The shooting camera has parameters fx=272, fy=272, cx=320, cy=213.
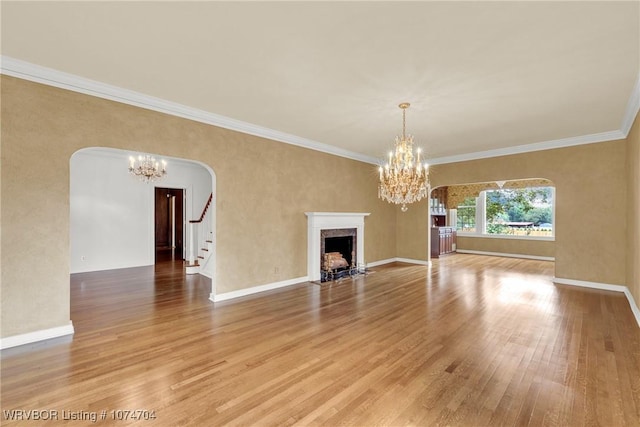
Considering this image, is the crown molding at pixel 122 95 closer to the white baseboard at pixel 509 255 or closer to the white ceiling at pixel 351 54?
the white ceiling at pixel 351 54

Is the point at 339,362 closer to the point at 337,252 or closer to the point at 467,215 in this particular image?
the point at 337,252

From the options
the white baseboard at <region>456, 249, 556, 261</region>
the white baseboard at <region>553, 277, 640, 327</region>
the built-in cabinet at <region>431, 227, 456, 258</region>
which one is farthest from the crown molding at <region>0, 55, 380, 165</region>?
the white baseboard at <region>456, 249, 556, 261</region>

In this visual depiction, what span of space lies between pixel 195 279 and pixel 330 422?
15.8ft

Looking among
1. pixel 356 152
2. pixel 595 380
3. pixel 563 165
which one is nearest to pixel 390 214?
pixel 356 152

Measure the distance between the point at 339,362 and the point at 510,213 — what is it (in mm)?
9626

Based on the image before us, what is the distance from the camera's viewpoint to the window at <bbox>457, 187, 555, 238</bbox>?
8922 millimetres

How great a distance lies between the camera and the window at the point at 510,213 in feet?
29.3

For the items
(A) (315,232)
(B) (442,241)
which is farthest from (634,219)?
(B) (442,241)

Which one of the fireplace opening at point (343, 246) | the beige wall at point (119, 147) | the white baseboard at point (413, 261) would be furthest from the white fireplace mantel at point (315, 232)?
the white baseboard at point (413, 261)

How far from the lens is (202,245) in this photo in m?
6.82

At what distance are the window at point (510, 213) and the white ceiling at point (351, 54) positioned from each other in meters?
5.63

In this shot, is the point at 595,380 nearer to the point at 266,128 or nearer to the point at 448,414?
the point at 448,414

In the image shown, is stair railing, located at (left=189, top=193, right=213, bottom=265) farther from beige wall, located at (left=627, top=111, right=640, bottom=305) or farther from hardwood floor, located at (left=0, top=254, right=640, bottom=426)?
beige wall, located at (left=627, top=111, right=640, bottom=305)

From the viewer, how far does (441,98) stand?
3.53 m
